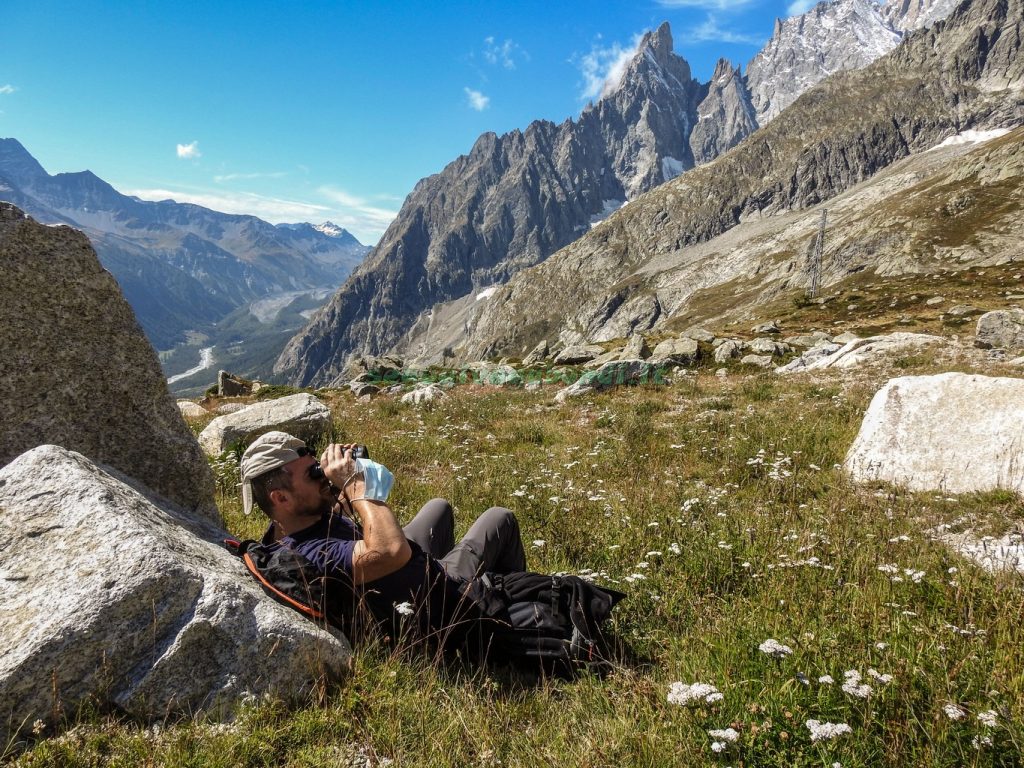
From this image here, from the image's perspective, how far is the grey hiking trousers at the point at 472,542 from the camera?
4.82m

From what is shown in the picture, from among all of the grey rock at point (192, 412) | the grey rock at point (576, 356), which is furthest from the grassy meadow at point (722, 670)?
the grey rock at point (576, 356)

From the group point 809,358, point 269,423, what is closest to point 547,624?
point 269,423

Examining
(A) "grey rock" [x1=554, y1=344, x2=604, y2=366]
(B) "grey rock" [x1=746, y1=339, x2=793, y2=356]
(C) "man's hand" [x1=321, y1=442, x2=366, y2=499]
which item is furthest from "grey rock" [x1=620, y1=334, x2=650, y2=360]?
(C) "man's hand" [x1=321, y1=442, x2=366, y2=499]

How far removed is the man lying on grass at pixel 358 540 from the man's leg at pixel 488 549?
13 mm

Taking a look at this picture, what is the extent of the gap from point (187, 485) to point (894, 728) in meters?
6.88

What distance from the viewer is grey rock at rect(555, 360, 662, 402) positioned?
67.3 ft

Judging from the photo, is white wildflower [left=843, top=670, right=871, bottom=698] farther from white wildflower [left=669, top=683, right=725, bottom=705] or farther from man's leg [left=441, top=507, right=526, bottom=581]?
man's leg [left=441, top=507, right=526, bottom=581]

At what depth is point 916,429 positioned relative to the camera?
7.75 m

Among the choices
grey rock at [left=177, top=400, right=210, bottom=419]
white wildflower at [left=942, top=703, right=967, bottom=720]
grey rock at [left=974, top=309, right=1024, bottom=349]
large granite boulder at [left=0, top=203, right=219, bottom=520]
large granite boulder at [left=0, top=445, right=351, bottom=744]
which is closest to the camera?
white wildflower at [left=942, top=703, right=967, bottom=720]

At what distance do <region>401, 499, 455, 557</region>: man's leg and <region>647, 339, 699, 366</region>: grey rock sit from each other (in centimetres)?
2511

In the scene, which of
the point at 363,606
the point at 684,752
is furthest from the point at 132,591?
the point at 684,752

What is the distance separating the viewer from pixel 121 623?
308cm

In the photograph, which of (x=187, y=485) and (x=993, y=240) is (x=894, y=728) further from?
(x=993, y=240)

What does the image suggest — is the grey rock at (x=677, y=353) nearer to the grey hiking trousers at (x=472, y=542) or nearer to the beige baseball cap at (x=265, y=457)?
the grey hiking trousers at (x=472, y=542)
